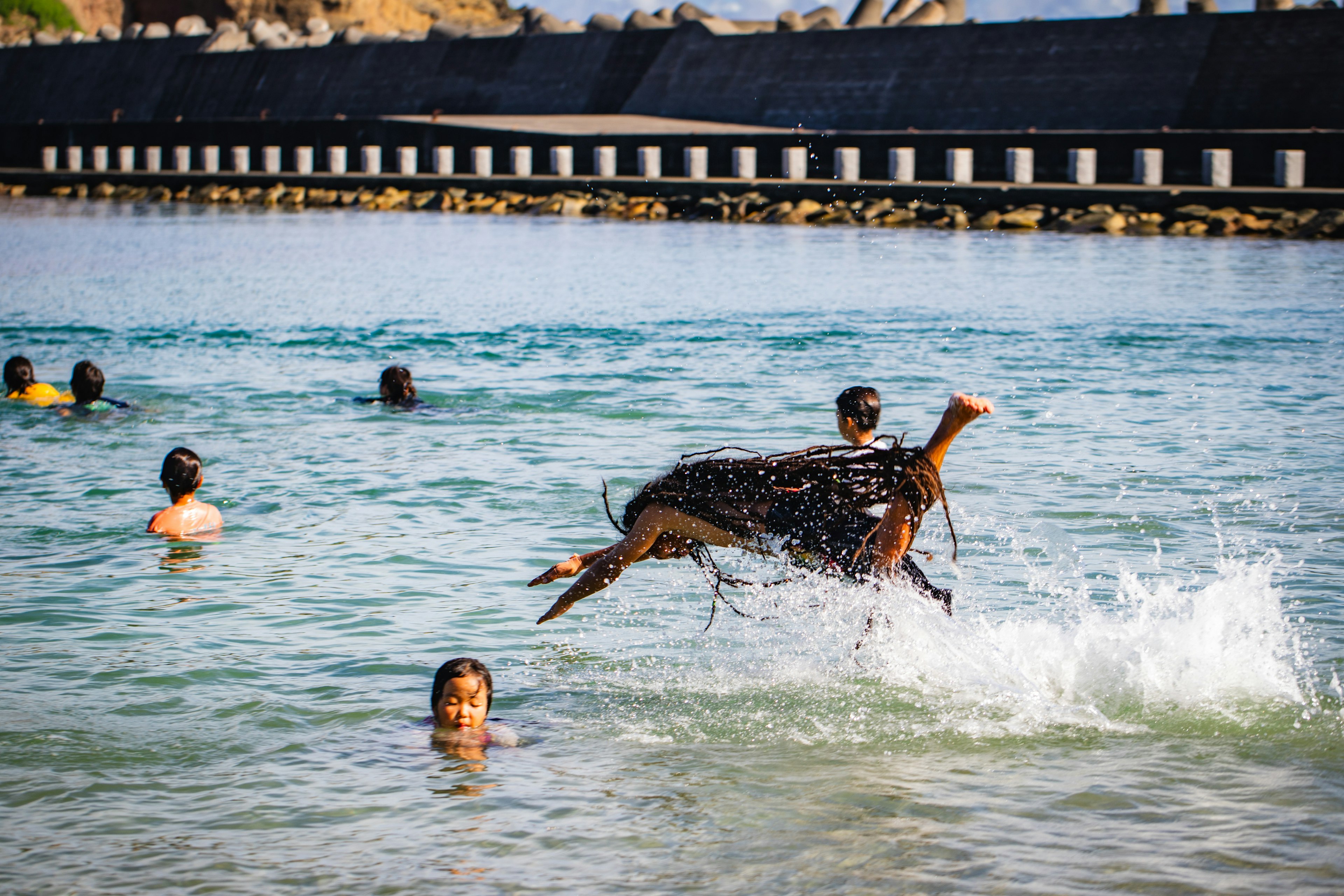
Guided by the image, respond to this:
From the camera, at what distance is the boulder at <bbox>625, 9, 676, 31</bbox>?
5009 cm

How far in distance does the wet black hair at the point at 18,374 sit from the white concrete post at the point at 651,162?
26.4 metres

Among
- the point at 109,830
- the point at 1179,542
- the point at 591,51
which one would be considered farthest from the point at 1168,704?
the point at 591,51

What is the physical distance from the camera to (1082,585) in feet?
26.8

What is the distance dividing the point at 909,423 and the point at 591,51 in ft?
132

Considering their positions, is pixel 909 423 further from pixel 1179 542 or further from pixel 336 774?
pixel 336 774

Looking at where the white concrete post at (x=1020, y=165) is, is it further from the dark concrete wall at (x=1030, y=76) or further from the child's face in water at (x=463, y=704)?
the child's face in water at (x=463, y=704)

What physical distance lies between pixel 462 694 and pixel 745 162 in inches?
1272

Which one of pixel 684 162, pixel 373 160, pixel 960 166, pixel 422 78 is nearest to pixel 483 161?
pixel 373 160

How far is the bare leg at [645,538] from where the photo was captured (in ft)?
19.6

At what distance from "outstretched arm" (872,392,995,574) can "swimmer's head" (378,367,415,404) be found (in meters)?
8.06

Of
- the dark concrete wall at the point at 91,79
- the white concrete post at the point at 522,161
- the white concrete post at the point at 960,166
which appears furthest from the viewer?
the dark concrete wall at the point at 91,79

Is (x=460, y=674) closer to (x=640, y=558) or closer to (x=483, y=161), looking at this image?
(x=640, y=558)

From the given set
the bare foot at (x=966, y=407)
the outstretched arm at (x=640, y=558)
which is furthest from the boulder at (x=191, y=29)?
the bare foot at (x=966, y=407)

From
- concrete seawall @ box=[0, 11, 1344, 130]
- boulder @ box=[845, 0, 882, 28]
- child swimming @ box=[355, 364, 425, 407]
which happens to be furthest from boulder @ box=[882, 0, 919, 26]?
child swimming @ box=[355, 364, 425, 407]
